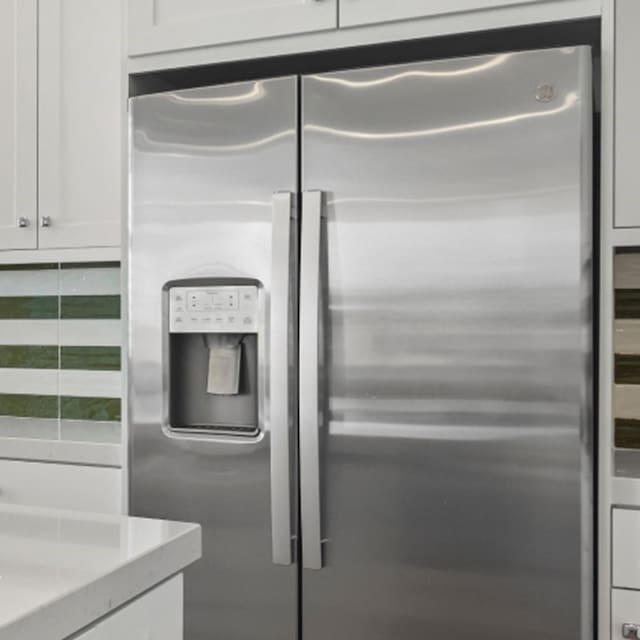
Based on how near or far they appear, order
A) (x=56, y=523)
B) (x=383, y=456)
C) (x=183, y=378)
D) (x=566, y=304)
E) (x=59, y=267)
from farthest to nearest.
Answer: (x=59, y=267) → (x=183, y=378) → (x=383, y=456) → (x=566, y=304) → (x=56, y=523)

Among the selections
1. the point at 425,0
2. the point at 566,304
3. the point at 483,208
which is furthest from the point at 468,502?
the point at 425,0

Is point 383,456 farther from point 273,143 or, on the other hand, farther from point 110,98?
point 110,98

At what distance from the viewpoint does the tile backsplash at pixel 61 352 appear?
223 cm

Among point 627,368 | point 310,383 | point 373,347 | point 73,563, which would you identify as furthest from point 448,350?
point 73,563

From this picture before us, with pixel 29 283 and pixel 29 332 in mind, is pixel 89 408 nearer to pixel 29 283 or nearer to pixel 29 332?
pixel 29 332

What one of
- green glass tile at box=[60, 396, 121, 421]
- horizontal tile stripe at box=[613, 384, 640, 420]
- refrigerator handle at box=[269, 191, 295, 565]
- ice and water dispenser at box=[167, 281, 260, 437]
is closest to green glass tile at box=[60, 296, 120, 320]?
green glass tile at box=[60, 396, 121, 421]

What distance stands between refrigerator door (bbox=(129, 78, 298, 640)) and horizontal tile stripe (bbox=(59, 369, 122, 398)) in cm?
49

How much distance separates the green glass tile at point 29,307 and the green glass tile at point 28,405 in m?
0.24

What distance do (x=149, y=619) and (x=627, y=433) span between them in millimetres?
Answer: 1136

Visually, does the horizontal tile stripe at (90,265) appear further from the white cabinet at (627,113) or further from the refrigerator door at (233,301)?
the white cabinet at (627,113)

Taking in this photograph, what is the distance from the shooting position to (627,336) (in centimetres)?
165

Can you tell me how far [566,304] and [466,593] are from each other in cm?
57

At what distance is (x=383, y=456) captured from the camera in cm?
150

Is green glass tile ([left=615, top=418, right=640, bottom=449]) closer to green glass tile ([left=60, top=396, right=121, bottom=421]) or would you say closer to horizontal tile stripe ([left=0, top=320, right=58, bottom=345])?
green glass tile ([left=60, top=396, right=121, bottom=421])
